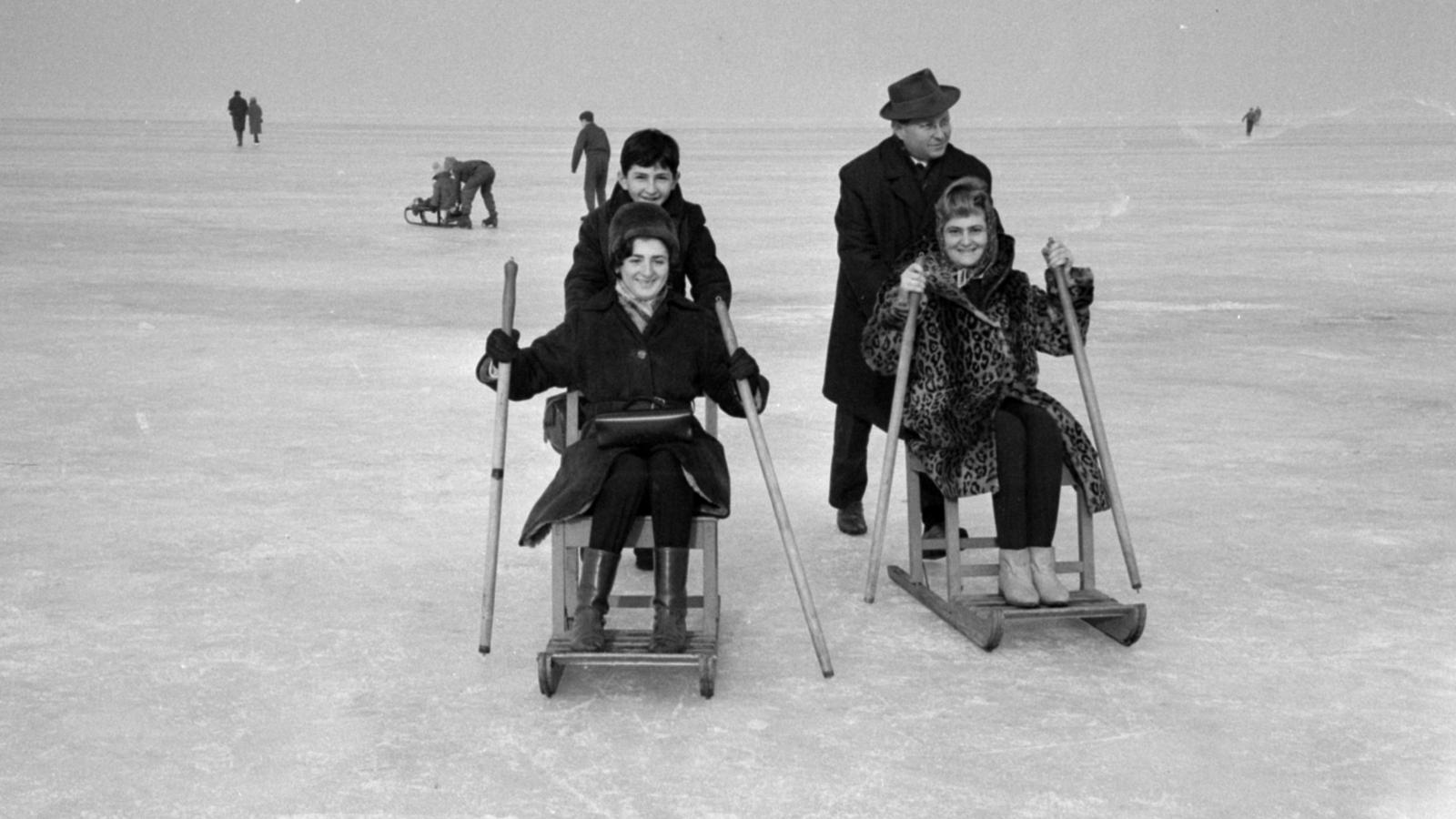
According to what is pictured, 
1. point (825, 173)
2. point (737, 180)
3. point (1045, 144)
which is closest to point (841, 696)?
point (737, 180)

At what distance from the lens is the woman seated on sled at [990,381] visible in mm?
4621

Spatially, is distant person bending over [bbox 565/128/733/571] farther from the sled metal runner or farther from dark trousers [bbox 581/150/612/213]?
dark trousers [bbox 581/150/612/213]

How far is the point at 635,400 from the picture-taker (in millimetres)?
4438

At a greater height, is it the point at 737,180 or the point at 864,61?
the point at 864,61

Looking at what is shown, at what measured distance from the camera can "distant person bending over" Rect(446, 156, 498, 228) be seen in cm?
1938

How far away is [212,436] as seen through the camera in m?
7.17

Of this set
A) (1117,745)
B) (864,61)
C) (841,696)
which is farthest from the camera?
(864,61)

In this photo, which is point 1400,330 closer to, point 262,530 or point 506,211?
point 262,530

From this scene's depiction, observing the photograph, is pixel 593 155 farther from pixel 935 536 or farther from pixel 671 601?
pixel 671 601

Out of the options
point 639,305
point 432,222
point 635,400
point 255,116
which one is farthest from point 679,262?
point 255,116

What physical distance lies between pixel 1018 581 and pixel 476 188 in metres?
15.9

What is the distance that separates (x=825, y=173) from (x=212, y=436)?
90.5 feet

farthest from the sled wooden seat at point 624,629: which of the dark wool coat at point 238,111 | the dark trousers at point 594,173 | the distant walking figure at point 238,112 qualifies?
the dark wool coat at point 238,111

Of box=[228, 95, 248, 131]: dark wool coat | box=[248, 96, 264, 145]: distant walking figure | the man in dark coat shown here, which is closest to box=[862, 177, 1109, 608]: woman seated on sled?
the man in dark coat
